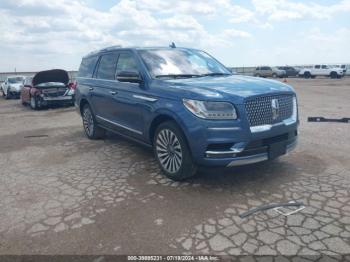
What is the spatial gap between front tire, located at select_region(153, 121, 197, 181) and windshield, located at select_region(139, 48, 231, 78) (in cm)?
96

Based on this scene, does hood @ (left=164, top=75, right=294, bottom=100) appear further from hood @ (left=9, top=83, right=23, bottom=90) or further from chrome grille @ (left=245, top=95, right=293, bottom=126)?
hood @ (left=9, top=83, right=23, bottom=90)

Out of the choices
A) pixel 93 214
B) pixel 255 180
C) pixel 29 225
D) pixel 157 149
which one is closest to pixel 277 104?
pixel 255 180

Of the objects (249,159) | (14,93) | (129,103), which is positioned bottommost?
(249,159)

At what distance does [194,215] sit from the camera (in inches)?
150

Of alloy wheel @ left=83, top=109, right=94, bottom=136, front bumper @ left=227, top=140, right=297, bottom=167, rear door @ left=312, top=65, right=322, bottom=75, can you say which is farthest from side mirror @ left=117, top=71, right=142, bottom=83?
rear door @ left=312, top=65, right=322, bottom=75

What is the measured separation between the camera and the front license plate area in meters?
4.51

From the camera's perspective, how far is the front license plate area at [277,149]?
4.51 m

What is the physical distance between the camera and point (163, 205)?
4.10 meters

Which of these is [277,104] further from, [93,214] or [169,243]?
[93,214]

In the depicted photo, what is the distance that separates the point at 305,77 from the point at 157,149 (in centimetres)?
4301

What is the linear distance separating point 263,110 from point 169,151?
4.67 feet

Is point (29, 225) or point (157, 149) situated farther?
point (157, 149)

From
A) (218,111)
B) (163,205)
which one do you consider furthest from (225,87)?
(163,205)

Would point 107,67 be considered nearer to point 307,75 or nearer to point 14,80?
point 14,80
